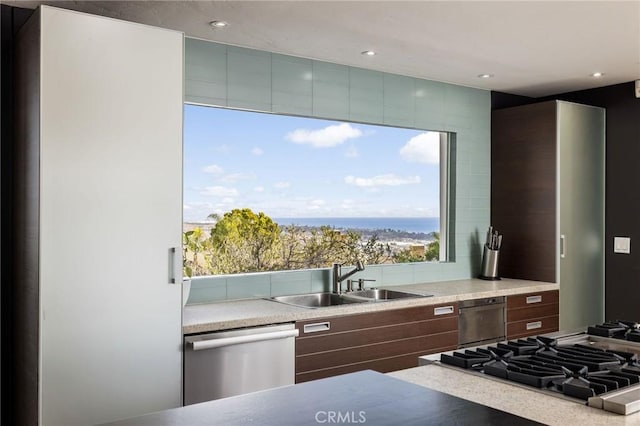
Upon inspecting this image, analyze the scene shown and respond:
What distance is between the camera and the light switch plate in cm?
499

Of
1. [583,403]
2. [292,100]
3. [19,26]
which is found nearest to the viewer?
[583,403]

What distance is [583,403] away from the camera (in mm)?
1619

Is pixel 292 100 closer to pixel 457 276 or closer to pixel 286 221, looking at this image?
pixel 286 221

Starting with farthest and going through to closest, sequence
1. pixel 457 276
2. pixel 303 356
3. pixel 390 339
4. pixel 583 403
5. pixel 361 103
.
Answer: pixel 457 276, pixel 361 103, pixel 390 339, pixel 303 356, pixel 583 403

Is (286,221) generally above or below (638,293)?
above

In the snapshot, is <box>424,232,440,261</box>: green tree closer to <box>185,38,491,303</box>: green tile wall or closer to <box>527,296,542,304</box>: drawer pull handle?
<box>185,38,491,303</box>: green tile wall

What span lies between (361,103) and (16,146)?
2.33m

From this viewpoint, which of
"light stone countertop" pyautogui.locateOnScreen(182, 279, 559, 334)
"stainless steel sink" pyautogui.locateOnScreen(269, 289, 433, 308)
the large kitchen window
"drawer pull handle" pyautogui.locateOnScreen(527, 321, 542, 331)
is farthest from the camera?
"drawer pull handle" pyautogui.locateOnScreen(527, 321, 542, 331)

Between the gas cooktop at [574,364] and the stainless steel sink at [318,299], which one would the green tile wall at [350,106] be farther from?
the gas cooktop at [574,364]

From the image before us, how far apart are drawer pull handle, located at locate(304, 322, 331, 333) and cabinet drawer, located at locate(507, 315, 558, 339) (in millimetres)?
1694

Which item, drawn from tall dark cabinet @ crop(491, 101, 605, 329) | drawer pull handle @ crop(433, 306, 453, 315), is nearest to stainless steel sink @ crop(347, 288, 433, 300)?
drawer pull handle @ crop(433, 306, 453, 315)

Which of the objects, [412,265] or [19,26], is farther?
[412,265]

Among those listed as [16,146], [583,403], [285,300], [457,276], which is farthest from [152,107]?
[457,276]

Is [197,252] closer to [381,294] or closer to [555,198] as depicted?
[381,294]
